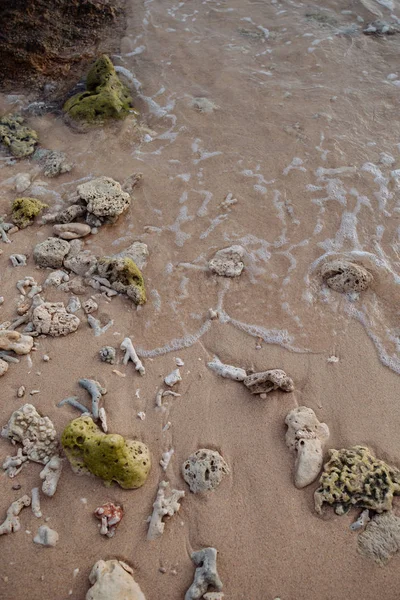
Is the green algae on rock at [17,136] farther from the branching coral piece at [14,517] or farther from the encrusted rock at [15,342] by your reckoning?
the branching coral piece at [14,517]

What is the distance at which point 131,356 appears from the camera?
14.3 ft

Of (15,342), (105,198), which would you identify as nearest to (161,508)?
(15,342)

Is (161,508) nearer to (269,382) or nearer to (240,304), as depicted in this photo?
(269,382)

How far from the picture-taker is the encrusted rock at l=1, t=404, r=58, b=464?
3.65 metres

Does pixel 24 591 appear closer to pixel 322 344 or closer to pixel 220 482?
pixel 220 482

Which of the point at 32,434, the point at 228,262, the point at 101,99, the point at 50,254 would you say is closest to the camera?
the point at 32,434

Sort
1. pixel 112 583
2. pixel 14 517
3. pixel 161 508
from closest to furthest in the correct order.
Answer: pixel 112 583, pixel 14 517, pixel 161 508

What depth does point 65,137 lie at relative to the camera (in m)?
6.89

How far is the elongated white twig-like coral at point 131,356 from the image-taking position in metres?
4.28

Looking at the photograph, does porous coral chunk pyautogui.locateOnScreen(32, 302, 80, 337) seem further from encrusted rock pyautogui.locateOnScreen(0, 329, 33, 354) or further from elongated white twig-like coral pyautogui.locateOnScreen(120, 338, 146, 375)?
elongated white twig-like coral pyautogui.locateOnScreen(120, 338, 146, 375)

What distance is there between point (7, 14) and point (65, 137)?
9.59ft

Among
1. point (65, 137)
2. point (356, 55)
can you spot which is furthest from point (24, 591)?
point (356, 55)

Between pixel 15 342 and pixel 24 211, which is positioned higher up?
pixel 24 211

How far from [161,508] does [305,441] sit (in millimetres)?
1257
